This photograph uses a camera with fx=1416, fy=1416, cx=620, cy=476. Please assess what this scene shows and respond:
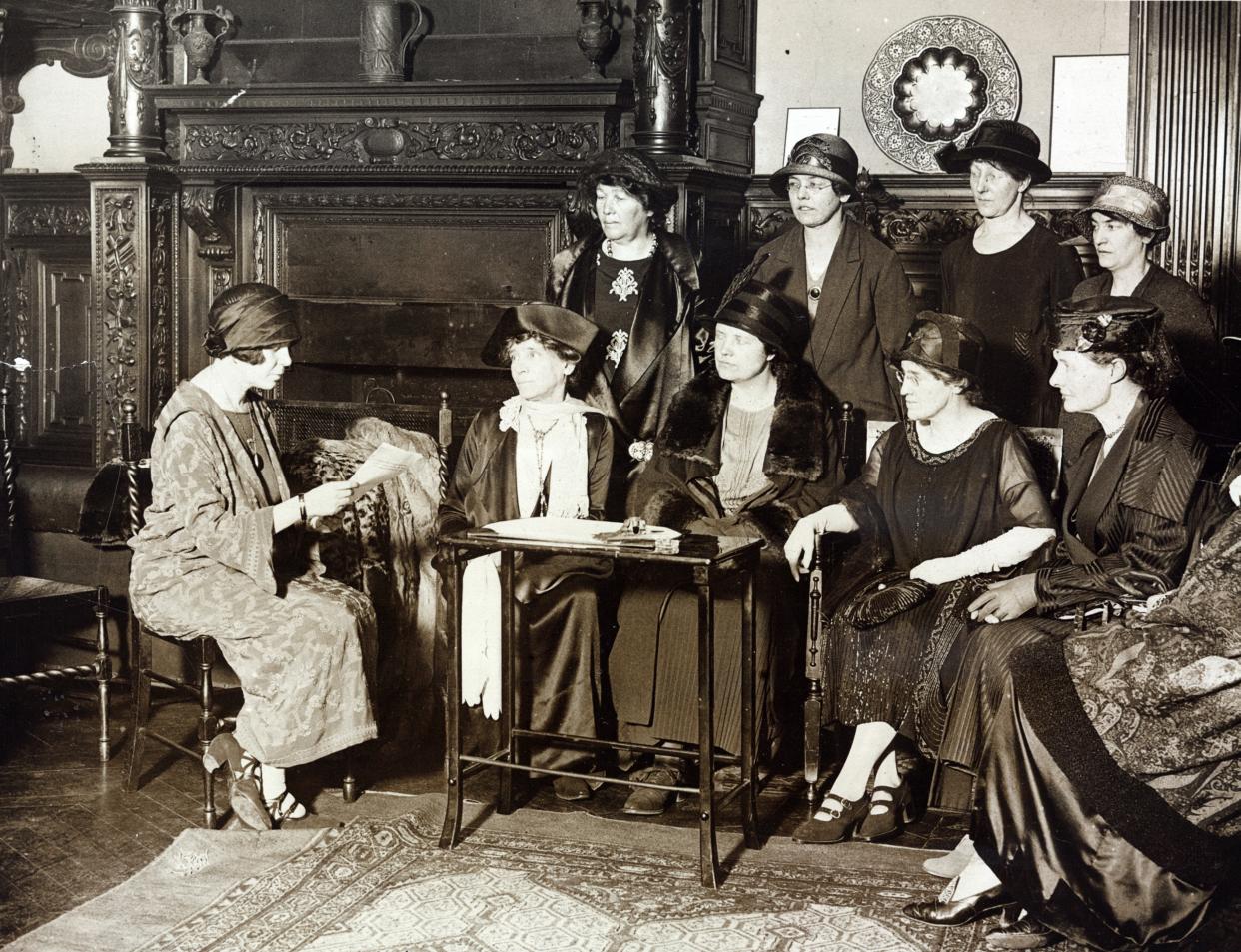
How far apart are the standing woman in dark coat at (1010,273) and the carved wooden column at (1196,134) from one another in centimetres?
95

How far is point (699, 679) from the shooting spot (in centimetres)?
372

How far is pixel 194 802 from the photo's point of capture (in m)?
4.41

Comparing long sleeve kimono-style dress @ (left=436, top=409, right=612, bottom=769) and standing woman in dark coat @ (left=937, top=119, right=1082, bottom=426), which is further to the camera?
standing woman in dark coat @ (left=937, top=119, right=1082, bottom=426)

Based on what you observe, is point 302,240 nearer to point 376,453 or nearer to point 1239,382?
point 376,453

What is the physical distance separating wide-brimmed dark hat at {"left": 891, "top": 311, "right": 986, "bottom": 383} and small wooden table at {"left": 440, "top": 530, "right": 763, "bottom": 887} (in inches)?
30.5

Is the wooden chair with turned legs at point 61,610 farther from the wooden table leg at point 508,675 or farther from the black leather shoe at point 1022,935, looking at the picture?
the black leather shoe at point 1022,935

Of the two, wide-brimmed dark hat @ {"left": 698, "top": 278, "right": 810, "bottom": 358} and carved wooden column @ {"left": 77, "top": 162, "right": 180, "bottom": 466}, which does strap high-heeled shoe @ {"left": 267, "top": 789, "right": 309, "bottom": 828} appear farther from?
carved wooden column @ {"left": 77, "top": 162, "right": 180, "bottom": 466}

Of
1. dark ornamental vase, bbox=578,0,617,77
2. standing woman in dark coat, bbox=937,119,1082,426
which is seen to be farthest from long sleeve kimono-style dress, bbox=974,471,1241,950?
dark ornamental vase, bbox=578,0,617,77

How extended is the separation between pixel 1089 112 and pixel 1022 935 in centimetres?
388

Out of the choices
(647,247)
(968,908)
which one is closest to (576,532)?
(968,908)

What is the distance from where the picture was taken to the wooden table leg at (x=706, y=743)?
3.71 metres

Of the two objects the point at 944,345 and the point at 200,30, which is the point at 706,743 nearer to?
the point at 944,345

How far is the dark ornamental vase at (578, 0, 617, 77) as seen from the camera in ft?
20.1

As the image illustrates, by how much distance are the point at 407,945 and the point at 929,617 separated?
167 centimetres
